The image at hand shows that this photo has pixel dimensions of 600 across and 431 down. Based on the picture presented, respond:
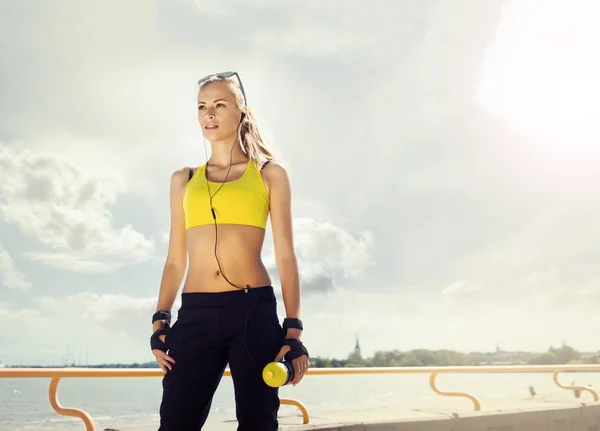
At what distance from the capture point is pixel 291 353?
85.2 inches

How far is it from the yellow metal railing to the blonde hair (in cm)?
112

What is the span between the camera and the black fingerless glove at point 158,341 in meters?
2.25

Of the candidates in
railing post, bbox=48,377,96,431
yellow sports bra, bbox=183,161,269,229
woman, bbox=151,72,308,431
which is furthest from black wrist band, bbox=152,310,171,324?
railing post, bbox=48,377,96,431

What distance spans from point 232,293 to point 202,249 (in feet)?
0.76

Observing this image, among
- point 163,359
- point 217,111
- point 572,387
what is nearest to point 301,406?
point 163,359

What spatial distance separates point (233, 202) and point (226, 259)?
0.71 feet

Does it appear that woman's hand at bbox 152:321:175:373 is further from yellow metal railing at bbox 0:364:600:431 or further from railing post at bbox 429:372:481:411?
railing post at bbox 429:372:481:411

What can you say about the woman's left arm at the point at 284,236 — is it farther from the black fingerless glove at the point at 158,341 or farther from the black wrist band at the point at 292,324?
the black fingerless glove at the point at 158,341

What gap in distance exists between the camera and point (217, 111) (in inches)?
98.3

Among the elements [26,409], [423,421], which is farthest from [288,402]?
[26,409]

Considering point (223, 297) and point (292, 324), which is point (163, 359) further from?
point (292, 324)

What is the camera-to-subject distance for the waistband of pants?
2.21 meters

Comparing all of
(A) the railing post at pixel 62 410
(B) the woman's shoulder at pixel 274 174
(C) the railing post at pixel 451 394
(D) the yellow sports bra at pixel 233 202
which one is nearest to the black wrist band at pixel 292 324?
(D) the yellow sports bra at pixel 233 202

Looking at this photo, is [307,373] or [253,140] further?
[307,373]
